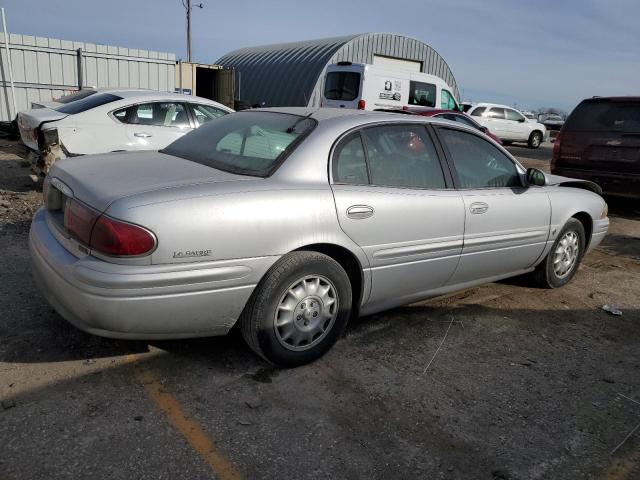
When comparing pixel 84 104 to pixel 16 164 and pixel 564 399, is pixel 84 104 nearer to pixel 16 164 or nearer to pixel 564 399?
pixel 16 164

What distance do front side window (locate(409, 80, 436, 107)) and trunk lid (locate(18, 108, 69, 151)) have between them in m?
10.4

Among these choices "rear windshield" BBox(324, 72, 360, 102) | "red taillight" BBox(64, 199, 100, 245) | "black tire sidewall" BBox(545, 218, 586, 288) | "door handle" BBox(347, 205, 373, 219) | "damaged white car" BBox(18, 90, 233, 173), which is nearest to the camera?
"red taillight" BBox(64, 199, 100, 245)

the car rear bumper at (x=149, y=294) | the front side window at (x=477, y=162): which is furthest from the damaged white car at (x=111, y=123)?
the front side window at (x=477, y=162)

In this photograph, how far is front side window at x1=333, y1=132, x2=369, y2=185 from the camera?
3203 mm

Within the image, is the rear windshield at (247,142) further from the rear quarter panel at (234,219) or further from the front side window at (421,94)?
the front side window at (421,94)

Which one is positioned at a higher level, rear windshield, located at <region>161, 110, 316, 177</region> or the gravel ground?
rear windshield, located at <region>161, 110, 316, 177</region>

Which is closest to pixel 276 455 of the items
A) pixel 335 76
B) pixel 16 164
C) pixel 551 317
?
pixel 551 317

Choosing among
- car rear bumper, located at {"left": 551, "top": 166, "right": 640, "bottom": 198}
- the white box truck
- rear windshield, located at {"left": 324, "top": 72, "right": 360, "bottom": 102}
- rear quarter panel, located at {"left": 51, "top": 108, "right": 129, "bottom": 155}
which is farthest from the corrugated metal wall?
car rear bumper, located at {"left": 551, "top": 166, "right": 640, "bottom": 198}

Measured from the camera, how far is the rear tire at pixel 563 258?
15.5 ft

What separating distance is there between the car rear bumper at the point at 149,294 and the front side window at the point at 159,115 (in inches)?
202

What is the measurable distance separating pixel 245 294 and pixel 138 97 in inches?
229

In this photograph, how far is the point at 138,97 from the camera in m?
7.68

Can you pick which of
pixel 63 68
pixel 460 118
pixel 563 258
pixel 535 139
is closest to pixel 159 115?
pixel 563 258

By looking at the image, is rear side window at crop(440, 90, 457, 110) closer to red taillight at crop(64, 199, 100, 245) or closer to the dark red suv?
the dark red suv
